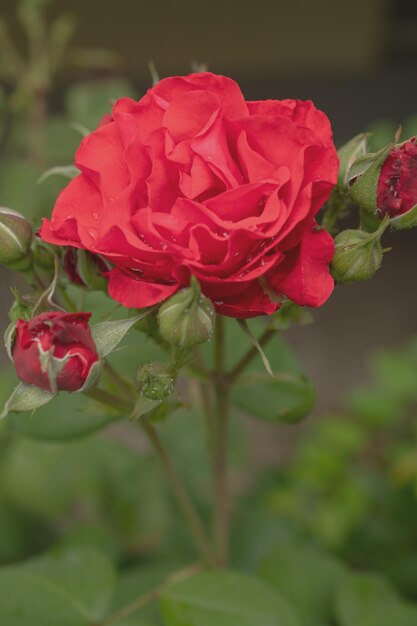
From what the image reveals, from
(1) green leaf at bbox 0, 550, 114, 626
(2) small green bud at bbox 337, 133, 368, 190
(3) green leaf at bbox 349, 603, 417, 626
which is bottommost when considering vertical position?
(3) green leaf at bbox 349, 603, 417, 626

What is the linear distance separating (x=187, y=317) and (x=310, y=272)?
90 millimetres

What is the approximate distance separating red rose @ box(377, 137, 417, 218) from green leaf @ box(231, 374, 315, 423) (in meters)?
0.23

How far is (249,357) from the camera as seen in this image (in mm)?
698

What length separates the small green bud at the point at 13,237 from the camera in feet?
1.94

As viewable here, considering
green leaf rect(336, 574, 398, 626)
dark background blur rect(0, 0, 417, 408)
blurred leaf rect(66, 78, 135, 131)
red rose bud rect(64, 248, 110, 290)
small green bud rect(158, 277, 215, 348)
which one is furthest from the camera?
dark background blur rect(0, 0, 417, 408)

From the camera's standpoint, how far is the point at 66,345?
1.65ft

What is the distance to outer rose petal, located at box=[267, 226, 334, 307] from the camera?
1.69ft

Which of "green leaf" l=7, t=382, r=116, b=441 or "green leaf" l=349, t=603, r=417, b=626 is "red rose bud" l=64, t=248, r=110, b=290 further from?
"green leaf" l=349, t=603, r=417, b=626

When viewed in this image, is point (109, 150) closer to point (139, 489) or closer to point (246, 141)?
point (246, 141)

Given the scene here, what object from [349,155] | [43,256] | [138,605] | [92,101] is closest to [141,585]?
[138,605]

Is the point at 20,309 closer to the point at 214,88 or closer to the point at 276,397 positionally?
the point at 214,88

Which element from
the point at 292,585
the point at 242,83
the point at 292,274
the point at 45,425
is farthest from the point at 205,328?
the point at 242,83

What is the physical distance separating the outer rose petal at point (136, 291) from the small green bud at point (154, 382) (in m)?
0.06

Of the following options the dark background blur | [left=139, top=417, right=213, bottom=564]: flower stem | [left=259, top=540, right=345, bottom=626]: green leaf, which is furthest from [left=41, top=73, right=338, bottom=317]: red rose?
the dark background blur
